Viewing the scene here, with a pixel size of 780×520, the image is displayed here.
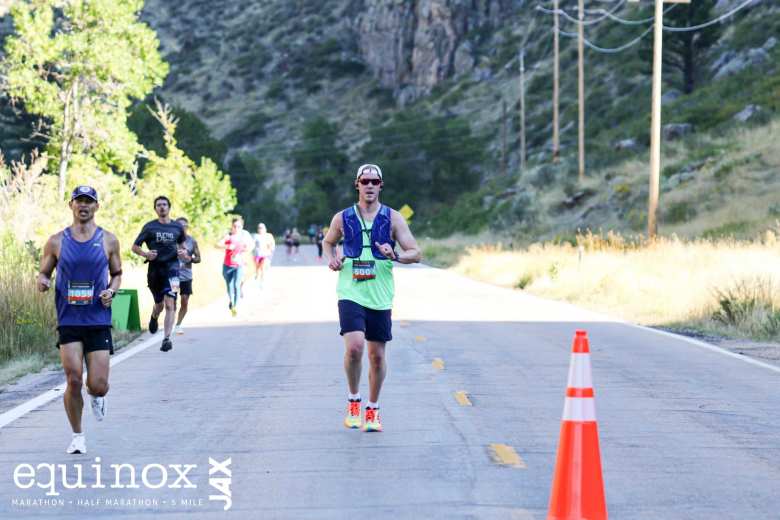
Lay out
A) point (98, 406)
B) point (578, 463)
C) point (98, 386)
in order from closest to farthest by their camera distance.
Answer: point (578, 463) < point (98, 386) < point (98, 406)

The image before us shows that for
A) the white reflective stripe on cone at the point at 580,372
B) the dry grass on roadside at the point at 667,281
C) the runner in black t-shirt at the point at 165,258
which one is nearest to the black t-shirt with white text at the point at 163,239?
the runner in black t-shirt at the point at 165,258

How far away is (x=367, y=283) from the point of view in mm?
10180

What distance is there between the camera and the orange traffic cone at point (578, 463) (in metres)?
6.96

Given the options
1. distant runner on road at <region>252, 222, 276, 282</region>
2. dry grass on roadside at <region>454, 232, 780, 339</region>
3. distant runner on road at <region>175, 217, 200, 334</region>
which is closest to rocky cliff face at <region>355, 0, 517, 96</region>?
dry grass on roadside at <region>454, 232, 780, 339</region>

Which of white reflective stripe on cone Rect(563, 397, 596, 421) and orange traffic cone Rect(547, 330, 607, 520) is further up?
white reflective stripe on cone Rect(563, 397, 596, 421)

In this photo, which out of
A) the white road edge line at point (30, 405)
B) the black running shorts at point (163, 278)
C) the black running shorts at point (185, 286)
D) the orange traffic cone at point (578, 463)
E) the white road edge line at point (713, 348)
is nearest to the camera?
the orange traffic cone at point (578, 463)

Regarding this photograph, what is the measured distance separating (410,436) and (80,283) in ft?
9.07

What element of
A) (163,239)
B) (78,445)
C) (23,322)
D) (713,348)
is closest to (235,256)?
(163,239)

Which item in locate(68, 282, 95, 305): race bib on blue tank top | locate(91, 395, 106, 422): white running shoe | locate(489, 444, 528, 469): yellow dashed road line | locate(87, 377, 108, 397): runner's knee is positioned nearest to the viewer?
locate(489, 444, 528, 469): yellow dashed road line

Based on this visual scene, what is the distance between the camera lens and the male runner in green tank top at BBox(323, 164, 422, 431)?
10.1 metres

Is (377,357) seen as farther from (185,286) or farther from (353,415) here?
(185,286)

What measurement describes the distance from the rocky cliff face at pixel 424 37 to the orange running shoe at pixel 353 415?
387 feet

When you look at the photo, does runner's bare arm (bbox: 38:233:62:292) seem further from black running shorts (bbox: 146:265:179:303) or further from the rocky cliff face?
the rocky cliff face

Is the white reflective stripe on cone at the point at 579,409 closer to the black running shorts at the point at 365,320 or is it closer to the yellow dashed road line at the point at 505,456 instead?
the yellow dashed road line at the point at 505,456
